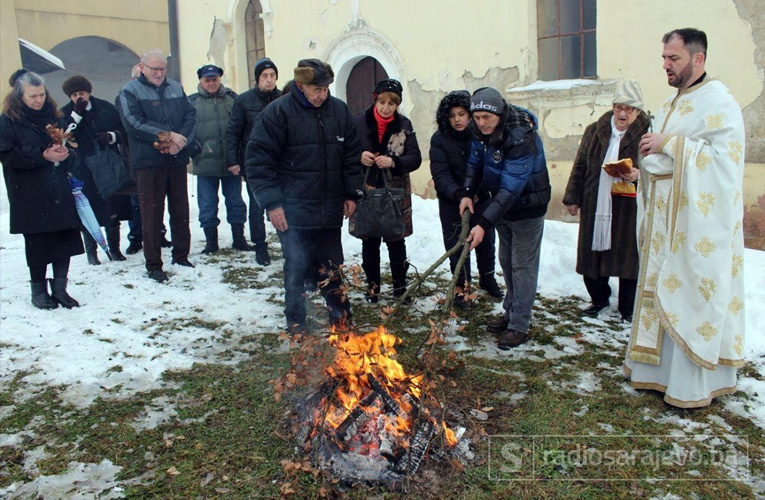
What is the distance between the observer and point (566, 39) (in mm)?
8422

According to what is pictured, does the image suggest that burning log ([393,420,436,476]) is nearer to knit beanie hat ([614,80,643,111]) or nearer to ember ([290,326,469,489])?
ember ([290,326,469,489])

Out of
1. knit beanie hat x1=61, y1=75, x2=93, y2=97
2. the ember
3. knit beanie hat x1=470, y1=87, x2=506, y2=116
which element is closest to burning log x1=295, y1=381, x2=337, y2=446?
the ember

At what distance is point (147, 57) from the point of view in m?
6.21

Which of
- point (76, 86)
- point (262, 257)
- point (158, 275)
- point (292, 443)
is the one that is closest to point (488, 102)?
point (292, 443)

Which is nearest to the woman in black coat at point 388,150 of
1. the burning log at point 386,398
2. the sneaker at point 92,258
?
the burning log at point 386,398

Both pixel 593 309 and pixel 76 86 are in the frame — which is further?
pixel 76 86

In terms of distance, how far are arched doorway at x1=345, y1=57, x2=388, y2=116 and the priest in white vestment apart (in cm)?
744

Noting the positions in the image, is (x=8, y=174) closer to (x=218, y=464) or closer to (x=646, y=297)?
(x=218, y=464)

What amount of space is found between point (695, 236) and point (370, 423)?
2181 mm

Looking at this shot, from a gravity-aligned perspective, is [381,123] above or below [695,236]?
above

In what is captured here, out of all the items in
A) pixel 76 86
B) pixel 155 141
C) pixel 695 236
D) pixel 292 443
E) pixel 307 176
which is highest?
pixel 76 86

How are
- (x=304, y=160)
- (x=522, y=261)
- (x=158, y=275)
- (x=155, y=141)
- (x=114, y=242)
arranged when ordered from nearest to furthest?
(x=304, y=160) < (x=522, y=261) < (x=155, y=141) < (x=158, y=275) < (x=114, y=242)

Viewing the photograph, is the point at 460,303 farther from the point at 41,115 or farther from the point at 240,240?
the point at 41,115

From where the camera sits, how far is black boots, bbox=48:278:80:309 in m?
5.64
